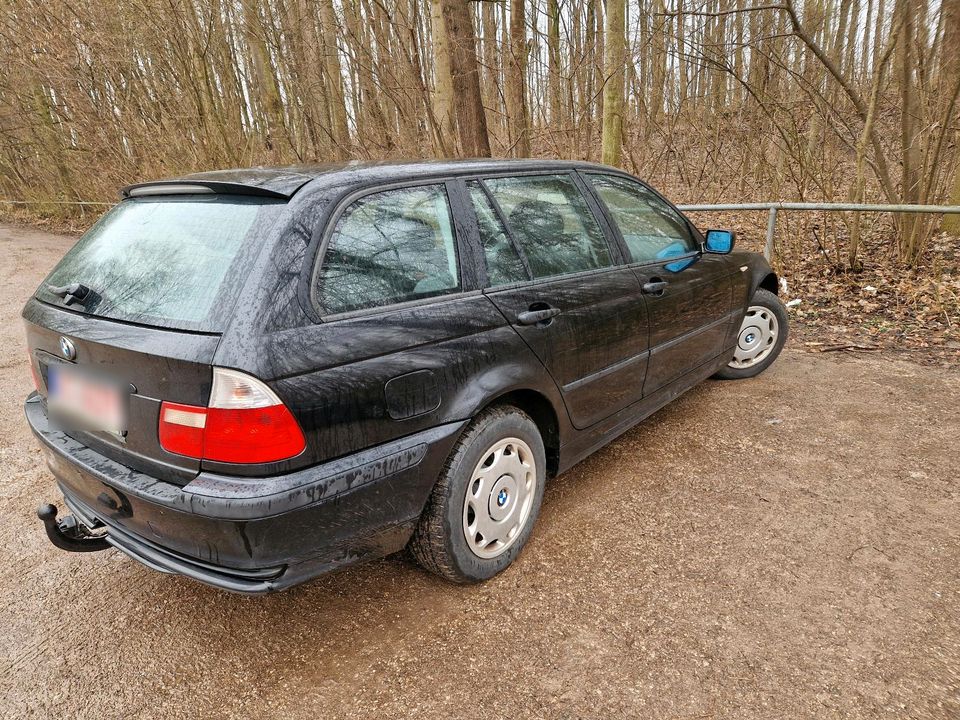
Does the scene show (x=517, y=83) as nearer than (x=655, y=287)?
No

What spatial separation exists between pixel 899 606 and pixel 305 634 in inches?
87.9

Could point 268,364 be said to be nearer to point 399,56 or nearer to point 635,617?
point 635,617

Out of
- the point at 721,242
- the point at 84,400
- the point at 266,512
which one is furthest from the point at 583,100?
the point at 266,512

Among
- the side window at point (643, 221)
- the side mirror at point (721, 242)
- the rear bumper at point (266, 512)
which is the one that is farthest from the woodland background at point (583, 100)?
the rear bumper at point (266, 512)

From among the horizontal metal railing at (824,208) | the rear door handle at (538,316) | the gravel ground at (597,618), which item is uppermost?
the horizontal metal railing at (824,208)

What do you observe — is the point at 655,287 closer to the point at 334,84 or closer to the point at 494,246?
the point at 494,246

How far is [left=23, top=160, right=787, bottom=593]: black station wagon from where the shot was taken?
1753 millimetres

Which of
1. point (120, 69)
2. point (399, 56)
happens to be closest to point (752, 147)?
point (399, 56)

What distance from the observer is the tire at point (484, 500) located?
2.19 m

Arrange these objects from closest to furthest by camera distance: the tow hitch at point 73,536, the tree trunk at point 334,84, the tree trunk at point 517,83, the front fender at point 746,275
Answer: the tow hitch at point 73,536, the front fender at point 746,275, the tree trunk at point 517,83, the tree trunk at point 334,84

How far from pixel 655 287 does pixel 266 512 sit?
7.37 feet

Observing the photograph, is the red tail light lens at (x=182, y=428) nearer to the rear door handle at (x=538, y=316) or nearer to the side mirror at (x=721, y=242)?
the rear door handle at (x=538, y=316)

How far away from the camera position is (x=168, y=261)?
202 cm

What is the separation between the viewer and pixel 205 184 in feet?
6.88
